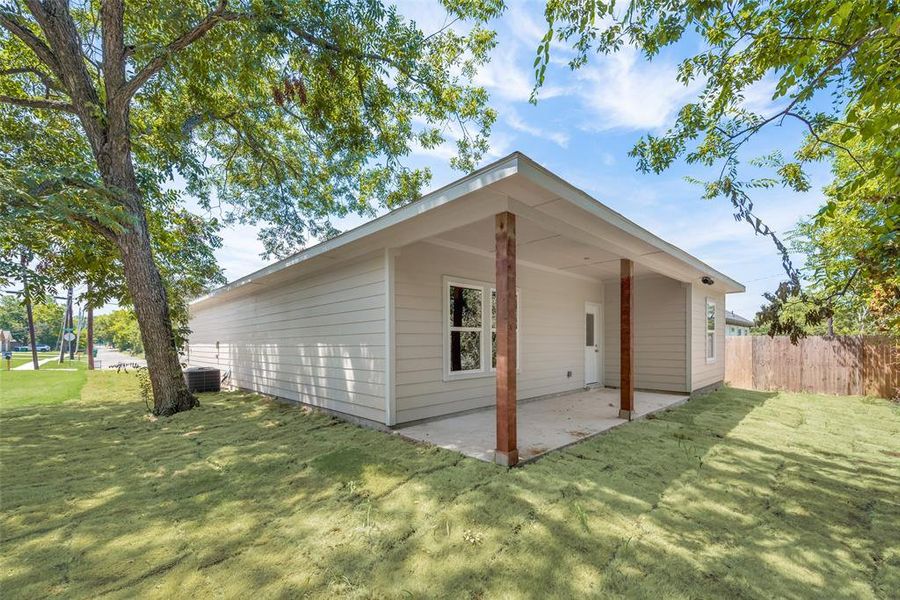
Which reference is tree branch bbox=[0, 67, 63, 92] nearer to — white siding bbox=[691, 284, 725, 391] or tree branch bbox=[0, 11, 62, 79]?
tree branch bbox=[0, 11, 62, 79]

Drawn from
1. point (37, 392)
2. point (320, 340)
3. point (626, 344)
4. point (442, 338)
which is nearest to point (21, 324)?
point (37, 392)

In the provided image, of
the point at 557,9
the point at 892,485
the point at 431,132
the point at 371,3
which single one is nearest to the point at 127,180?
the point at 371,3

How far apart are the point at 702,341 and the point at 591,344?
92.4 inches

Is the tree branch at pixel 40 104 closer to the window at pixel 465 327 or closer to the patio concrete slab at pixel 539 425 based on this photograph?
the window at pixel 465 327

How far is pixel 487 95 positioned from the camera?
8.60 meters

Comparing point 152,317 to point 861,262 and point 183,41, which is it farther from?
point 861,262

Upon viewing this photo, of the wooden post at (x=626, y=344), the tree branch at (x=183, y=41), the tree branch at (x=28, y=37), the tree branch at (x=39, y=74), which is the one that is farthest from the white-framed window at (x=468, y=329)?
the tree branch at (x=39, y=74)

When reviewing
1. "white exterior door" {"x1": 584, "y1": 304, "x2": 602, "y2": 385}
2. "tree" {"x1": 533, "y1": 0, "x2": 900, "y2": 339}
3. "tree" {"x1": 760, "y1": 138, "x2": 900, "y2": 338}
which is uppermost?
"tree" {"x1": 533, "y1": 0, "x2": 900, "y2": 339}

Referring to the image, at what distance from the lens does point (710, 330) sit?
858 centimetres

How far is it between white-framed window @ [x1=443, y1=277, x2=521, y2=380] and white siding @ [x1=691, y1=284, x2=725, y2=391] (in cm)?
456

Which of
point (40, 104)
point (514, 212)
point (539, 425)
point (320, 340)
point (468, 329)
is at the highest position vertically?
point (40, 104)

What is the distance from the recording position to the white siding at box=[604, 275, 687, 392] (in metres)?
7.50

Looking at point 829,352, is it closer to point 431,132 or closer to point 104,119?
point 431,132

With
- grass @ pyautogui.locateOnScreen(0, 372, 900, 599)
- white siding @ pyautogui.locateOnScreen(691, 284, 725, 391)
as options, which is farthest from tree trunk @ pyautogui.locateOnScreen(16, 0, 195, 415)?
white siding @ pyautogui.locateOnScreen(691, 284, 725, 391)
